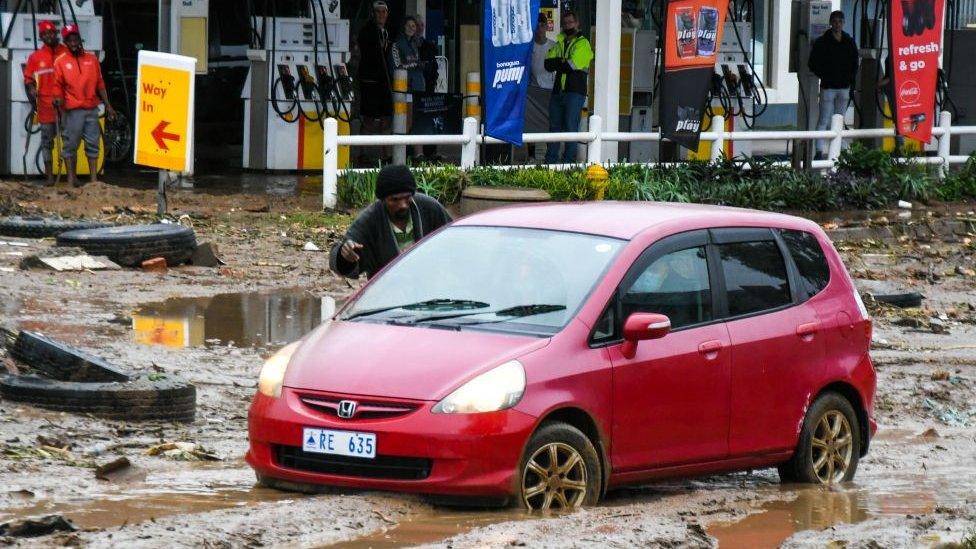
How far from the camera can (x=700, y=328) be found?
342 inches

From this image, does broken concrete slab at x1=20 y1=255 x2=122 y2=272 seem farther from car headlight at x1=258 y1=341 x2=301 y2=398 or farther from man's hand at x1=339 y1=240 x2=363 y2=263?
car headlight at x1=258 y1=341 x2=301 y2=398

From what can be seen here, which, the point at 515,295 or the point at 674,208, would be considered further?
the point at 674,208

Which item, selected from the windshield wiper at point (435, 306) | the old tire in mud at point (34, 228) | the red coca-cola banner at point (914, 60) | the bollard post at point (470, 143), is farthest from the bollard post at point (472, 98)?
the windshield wiper at point (435, 306)

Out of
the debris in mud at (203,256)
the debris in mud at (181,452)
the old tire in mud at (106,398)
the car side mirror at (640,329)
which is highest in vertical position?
the car side mirror at (640,329)

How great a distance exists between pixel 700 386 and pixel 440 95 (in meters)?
18.1

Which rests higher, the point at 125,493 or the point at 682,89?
the point at 682,89

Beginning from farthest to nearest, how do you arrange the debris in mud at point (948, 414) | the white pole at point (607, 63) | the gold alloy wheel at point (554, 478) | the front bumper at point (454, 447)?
the white pole at point (607, 63)
the debris in mud at point (948, 414)
the gold alloy wheel at point (554, 478)
the front bumper at point (454, 447)

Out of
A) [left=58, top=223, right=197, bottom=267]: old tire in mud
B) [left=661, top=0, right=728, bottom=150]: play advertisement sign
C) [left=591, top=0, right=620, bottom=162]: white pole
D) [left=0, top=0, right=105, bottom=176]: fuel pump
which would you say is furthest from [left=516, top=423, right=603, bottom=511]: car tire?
[left=591, top=0, right=620, bottom=162]: white pole

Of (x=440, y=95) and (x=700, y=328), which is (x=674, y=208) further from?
(x=440, y=95)

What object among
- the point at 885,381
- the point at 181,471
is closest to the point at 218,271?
the point at 885,381

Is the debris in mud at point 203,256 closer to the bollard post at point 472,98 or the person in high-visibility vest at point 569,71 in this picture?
the bollard post at point 472,98

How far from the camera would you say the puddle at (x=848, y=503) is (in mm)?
7812

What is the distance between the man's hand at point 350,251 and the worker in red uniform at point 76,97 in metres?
11.5

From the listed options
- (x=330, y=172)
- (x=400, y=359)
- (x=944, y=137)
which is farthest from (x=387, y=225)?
(x=944, y=137)
